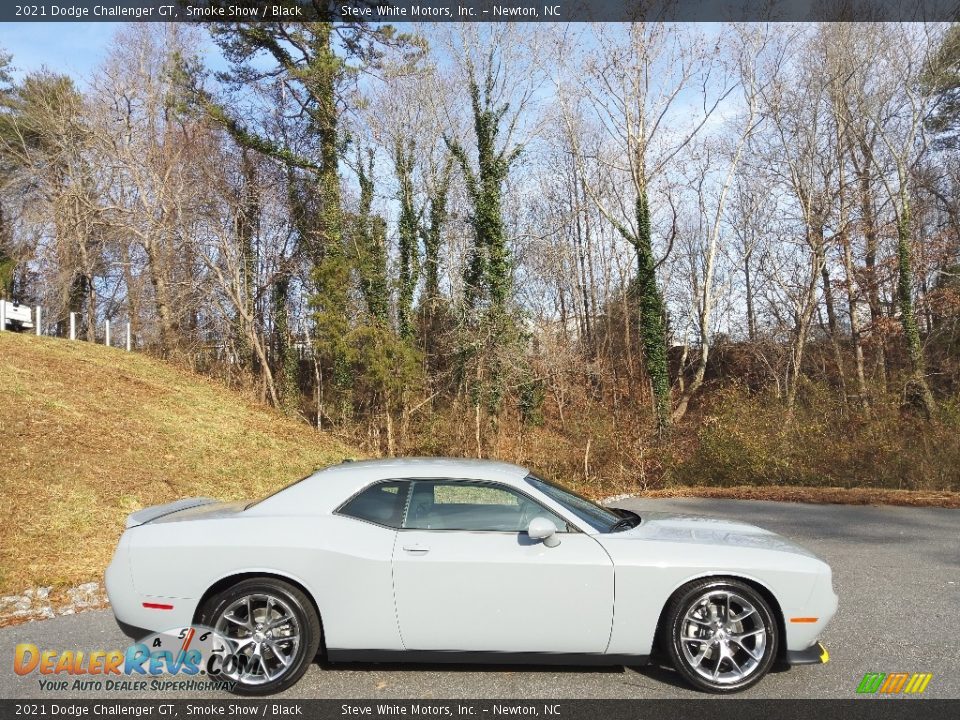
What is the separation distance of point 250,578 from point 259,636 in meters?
0.34

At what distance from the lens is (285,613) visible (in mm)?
4254

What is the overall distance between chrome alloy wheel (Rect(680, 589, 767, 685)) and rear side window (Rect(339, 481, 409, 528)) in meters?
1.86

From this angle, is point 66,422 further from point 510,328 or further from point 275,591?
point 510,328

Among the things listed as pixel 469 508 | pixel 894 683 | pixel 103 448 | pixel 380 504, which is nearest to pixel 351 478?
pixel 380 504

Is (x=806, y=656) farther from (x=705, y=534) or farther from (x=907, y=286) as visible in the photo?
(x=907, y=286)

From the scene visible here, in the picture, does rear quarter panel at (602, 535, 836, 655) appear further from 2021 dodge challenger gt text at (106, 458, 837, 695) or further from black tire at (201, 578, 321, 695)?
black tire at (201, 578, 321, 695)

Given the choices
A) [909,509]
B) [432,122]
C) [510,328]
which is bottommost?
[909,509]

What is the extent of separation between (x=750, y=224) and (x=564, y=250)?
9.00m

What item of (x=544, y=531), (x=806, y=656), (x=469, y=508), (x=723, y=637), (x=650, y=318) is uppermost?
(x=650, y=318)

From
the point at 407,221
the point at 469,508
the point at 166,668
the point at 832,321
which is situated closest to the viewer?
the point at 166,668

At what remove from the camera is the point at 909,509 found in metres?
12.0

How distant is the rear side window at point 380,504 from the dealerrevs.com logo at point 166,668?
3.45ft

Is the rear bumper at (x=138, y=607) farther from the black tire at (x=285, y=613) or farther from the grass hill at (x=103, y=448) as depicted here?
the grass hill at (x=103, y=448)

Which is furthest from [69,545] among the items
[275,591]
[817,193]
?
[817,193]
